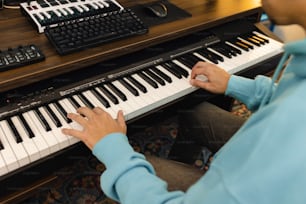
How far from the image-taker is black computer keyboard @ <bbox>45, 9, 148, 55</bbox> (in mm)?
895

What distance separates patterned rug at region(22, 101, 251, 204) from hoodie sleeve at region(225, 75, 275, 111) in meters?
0.34

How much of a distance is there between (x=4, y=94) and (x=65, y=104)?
16cm

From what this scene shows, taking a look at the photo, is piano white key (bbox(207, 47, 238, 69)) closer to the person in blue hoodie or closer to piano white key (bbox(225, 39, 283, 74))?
piano white key (bbox(225, 39, 283, 74))

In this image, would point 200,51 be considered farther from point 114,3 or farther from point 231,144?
point 231,144

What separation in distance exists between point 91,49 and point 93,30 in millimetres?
69

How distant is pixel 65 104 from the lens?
2.92 ft

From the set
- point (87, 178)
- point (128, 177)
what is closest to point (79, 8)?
point (128, 177)

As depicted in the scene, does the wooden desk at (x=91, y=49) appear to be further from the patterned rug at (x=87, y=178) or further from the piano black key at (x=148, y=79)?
the patterned rug at (x=87, y=178)

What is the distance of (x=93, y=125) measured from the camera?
0.78m

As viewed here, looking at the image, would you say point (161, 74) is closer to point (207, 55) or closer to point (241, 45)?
point (207, 55)

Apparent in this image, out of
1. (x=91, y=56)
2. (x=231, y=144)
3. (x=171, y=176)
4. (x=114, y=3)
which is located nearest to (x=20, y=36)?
(x=91, y=56)

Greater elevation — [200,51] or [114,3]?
[114,3]

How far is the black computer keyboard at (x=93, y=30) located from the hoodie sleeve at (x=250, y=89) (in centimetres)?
33

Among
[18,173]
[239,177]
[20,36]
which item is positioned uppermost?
[239,177]
